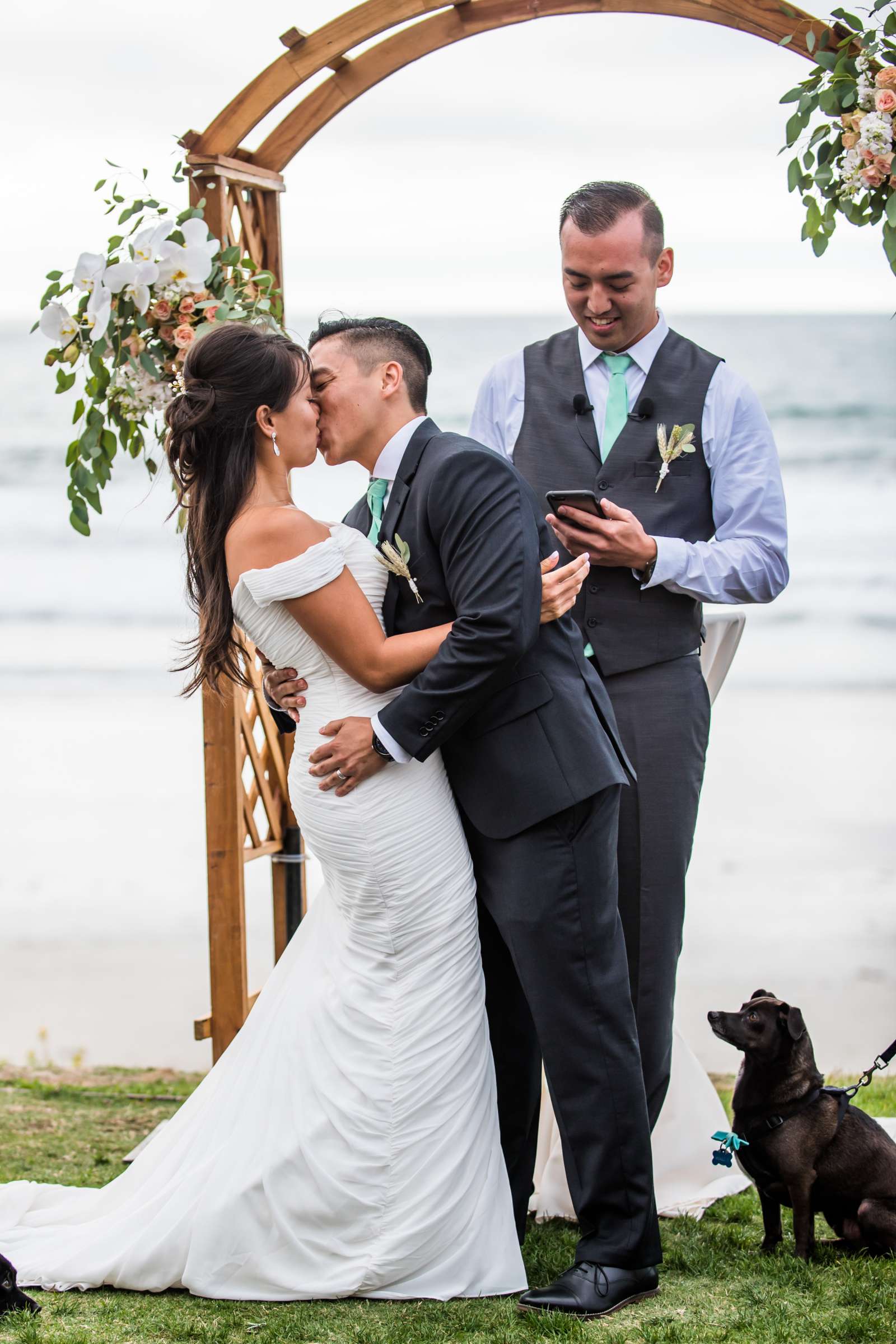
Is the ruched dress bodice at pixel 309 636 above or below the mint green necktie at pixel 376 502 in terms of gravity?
below

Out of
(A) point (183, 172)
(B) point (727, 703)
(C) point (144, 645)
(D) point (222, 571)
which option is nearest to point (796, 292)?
(B) point (727, 703)

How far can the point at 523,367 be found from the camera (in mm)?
3340

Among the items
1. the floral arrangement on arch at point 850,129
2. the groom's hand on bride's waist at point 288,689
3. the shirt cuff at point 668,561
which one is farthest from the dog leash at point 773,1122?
the floral arrangement on arch at point 850,129

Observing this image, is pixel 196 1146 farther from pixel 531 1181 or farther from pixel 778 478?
pixel 778 478

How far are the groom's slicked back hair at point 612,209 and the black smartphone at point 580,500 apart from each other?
60cm

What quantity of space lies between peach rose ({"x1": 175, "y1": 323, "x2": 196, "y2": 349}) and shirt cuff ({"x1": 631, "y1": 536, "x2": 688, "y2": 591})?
4.60 ft

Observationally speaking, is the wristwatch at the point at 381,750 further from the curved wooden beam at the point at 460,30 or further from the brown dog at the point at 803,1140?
the curved wooden beam at the point at 460,30

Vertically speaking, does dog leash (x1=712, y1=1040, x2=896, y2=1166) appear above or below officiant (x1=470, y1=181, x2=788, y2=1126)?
below

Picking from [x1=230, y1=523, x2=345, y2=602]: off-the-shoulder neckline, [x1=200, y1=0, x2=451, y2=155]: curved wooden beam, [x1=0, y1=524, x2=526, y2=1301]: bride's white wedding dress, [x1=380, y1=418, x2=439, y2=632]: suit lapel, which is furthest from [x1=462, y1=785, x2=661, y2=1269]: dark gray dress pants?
[x1=200, y1=0, x2=451, y2=155]: curved wooden beam

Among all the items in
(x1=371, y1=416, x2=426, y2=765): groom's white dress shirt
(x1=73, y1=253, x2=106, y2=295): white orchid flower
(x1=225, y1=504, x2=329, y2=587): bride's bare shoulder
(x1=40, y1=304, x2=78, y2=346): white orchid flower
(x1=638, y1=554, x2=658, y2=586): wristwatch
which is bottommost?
(x1=638, y1=554, x2=658, y2=586): wristwatch

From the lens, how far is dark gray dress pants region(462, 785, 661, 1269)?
2637mm

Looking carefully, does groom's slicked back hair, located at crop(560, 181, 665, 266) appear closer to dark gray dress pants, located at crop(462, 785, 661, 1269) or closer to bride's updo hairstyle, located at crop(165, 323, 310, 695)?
bride's updo hairstyle, located at crop(165, 323, 310, 695)

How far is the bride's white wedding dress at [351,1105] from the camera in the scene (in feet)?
8.71

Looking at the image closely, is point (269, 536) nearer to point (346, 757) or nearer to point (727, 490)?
point (346, 757)
